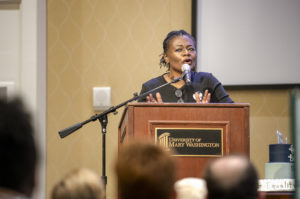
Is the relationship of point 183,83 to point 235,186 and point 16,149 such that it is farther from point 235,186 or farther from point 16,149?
point 16,149

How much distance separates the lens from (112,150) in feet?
14.5

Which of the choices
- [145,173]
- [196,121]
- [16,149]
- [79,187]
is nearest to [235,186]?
[145,173]

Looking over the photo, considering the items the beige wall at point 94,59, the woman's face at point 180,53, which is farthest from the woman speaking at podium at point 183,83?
the beige wall at point 94,59

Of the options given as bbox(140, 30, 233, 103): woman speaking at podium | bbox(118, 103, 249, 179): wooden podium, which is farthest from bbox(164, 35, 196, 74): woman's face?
bbox(118, 103, 249, 179): wooden podium

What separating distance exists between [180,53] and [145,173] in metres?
2.41

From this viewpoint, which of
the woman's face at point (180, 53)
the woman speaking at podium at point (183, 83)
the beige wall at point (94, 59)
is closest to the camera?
the woman speaking at podium at point (183, 83)

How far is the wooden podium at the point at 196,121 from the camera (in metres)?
2.59

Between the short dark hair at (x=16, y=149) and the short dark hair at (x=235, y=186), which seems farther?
the short dark hair at (x=235, y=186)

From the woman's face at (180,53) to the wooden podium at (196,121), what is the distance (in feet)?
3.17

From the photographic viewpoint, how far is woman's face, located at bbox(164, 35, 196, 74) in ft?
11.7

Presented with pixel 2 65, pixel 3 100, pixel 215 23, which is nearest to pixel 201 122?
pixel 3 100

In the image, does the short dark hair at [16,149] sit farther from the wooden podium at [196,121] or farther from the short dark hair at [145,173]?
the wooden podium at [196,121]

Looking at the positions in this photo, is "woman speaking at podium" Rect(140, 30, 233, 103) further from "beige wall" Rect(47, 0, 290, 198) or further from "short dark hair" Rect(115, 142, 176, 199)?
"short dark hair" Rect(115, 142, 176, 199)

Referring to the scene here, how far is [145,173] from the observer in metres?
1.25
